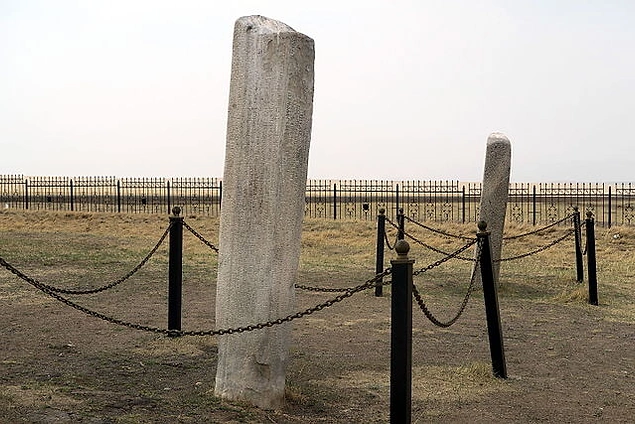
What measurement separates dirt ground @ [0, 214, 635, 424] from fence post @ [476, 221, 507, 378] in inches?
5.9

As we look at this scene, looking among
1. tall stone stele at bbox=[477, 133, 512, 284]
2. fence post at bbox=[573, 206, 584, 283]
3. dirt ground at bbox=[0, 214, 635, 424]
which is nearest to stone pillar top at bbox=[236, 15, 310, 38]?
dirt ground at bbox=[0, 214, 635, 424]

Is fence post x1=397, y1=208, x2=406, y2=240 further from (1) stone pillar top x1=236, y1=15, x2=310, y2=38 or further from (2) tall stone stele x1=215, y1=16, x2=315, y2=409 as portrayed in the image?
(1) stone pillar top x1=236, y1=15, x2=310, y2=38

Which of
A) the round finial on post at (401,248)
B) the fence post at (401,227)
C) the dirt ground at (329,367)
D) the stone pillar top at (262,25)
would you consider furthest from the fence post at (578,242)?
the round finial on post at (401,248)

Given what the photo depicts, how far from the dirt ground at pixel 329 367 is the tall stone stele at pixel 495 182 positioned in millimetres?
1899

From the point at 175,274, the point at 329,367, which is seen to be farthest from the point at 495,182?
the point at 329,367

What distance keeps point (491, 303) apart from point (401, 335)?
249 cm

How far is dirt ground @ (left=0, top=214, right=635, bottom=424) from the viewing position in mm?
6078

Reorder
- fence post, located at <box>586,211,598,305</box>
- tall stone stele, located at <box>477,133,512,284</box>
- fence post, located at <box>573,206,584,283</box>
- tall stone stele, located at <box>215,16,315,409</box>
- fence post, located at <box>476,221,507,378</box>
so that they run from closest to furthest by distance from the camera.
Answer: tall stone stele, located at <box>215,16,315,409</box>, fence post, located at <box>476,221,507,378</box>, fence post, located at <box>586,211,598,305</box>, tall stone stele, located at <box>477,133,512,284</box>, fence post, located at <box>573,206,584,283</box>

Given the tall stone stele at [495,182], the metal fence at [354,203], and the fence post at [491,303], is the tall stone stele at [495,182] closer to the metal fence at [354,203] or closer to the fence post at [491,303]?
the fence post at [491,303]

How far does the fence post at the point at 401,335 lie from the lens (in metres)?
5.05

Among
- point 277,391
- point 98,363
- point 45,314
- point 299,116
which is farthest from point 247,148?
point 45,314

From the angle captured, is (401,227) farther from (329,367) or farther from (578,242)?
(329,367)

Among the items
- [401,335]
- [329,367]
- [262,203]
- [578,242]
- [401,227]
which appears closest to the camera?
[401,335]

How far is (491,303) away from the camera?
734 centimetres
